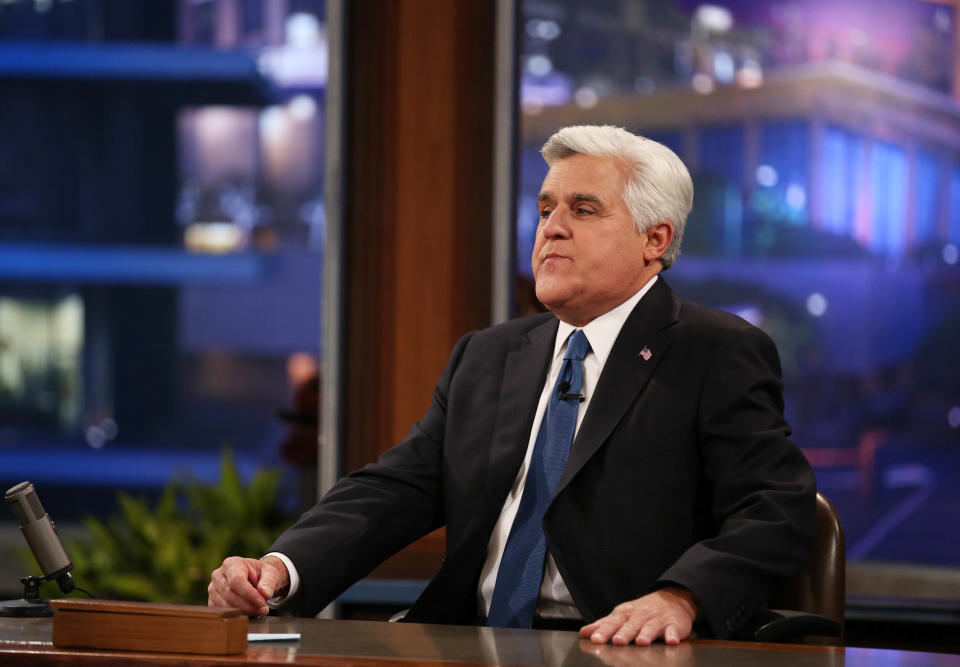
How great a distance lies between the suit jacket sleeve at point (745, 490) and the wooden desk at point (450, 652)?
0.21 metres

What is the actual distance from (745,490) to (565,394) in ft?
1.25

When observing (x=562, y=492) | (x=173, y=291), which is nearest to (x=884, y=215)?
(x=562, y=492)

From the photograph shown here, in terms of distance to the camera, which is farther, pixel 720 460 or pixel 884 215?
pixel 884 215

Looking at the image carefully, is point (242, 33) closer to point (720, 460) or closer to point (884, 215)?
point (884, 215)

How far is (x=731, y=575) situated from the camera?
1795 mm

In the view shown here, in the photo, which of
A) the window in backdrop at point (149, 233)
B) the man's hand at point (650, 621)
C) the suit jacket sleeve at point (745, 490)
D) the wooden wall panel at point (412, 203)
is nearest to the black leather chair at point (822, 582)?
the suit jacket sleeve at point (745, 490)

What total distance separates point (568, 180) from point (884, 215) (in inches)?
91.9

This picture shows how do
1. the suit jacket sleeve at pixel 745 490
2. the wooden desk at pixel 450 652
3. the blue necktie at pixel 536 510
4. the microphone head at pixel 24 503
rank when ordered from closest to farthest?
the wooden desk at pixel 450 652
the microphone head at pixel 24 503
the suit jacket sleeve at pixel 745 490
the blue necktie at pixel 536 510

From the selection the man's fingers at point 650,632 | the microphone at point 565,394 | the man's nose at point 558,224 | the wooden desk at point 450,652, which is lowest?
the man's fingers at point 650,632

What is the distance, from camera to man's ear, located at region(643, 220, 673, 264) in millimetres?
2166

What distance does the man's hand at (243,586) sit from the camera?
1.76 metres

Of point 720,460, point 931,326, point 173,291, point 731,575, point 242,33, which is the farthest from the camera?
point 173,291

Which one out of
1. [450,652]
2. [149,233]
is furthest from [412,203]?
[149,233]

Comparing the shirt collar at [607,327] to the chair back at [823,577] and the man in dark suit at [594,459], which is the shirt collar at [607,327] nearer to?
the man in dark suit at [594,459]
